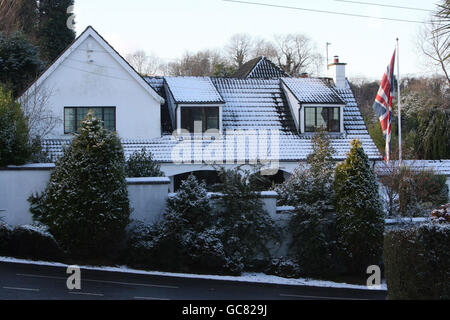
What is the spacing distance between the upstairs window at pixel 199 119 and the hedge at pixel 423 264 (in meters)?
16.3

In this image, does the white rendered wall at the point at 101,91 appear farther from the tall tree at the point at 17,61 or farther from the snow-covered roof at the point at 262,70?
the snow-covered roof at the point at 262,70

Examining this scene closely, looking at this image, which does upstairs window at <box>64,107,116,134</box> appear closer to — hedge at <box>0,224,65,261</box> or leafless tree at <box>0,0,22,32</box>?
hedge at <box>0,224,65,261</box>

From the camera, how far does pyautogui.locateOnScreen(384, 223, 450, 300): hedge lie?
31.0 feet

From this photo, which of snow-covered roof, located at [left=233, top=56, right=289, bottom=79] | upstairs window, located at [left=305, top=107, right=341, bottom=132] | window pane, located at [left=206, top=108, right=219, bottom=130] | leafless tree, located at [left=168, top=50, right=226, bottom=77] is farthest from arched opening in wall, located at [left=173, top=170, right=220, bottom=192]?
leafless tree, located at [left=168, top=50, right=226, bottom=77]

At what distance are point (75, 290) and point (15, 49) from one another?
60.9 feet

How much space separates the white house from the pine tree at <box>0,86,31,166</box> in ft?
21.4

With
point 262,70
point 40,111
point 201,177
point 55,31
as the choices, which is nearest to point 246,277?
point 201,177


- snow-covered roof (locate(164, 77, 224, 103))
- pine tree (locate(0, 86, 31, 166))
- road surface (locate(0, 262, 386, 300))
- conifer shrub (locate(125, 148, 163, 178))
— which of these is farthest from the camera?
snow-covered roof (locate(164, 77, 224, 103))

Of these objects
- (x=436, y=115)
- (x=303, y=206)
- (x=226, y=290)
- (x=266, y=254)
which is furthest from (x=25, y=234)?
(x=436, y=115)

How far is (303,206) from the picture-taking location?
16.5 meters

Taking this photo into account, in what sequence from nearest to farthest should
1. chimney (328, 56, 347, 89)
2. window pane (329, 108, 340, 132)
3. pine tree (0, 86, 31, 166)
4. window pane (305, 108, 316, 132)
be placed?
1. pine tree (0, 86, 31, 166)
2. window pane (305, 108, 316, 132)
3. window pane (329, 108, 340, 132)
4. chimney (328, 56, 347, 89)

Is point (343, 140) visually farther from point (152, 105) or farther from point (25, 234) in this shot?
point (25, 234)

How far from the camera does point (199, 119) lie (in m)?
25.5
